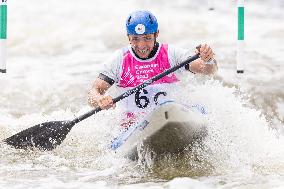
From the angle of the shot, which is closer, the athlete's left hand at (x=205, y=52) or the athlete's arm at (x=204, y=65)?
the athlete's left hand at (x=205, y=52)

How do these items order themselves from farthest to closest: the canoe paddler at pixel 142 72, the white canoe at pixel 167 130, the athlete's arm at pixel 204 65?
the canoe paddler at pixel 142 72, the athlete's arm at pixel 204 65, the white canoe at pixel 167 130

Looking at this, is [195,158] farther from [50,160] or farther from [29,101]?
[29,101]

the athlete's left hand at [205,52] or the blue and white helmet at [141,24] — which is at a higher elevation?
the blue and white helmet at [141,24]

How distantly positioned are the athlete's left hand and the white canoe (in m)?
0.45

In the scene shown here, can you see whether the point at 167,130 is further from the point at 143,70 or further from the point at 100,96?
the point at 143,70

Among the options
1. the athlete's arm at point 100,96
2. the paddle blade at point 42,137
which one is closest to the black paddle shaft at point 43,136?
the paddle blade at point 42,137

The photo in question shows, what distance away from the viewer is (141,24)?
5949 millimetres

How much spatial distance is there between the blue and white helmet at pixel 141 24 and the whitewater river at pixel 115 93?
683 millimetres

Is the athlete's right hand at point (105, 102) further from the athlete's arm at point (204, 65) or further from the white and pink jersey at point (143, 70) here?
the athlete's arm at point (204, 65)

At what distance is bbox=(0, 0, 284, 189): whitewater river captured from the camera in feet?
17.9

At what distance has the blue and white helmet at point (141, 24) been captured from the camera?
19.5 feet

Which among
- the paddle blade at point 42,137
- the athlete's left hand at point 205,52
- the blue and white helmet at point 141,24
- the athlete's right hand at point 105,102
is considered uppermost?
the blue and white helmet at point 141,24

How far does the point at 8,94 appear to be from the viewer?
10.4 metres

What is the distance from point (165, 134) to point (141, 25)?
1.11 metres
